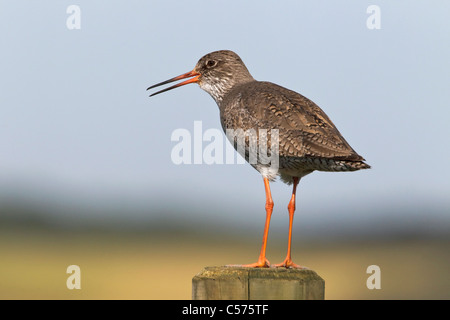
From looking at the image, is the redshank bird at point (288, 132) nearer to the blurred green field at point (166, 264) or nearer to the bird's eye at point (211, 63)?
the bird's eye at point (211, 63)

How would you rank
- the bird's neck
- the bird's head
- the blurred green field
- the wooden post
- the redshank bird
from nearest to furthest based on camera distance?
the wooden post
the redshank bird
the bird's neck
the bird's head
the blurred green field

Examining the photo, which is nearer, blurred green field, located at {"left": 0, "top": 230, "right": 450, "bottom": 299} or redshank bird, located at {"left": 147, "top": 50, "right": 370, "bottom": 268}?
redshank bird, located at {"left": 147, "top": 50, "right": 370, "bottom": 268}

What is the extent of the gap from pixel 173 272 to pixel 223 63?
13.2 meters

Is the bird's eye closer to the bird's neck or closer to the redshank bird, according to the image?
the bird's neck

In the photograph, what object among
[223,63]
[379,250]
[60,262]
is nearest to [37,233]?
[60,262]

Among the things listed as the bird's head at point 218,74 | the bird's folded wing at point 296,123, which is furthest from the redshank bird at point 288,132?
the bird's head at point 218,74

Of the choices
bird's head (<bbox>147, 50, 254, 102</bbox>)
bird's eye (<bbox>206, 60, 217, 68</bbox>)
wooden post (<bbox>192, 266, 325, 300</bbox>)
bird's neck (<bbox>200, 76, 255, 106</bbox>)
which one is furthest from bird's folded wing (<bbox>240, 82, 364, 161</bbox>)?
wooden post (<bbox>192, 266, 325, 300</bbox>)

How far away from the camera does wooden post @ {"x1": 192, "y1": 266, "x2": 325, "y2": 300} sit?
627cm

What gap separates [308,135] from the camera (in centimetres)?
930

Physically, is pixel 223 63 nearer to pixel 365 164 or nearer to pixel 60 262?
pixel 365 164

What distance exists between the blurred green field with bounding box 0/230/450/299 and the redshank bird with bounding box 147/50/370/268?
996cm

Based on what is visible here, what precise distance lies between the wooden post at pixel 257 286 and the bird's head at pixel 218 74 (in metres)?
5.80

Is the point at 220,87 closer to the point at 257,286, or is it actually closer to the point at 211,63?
the point at 211,63

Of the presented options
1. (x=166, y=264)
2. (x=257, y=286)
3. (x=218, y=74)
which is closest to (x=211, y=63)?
(x=218, y=74)
